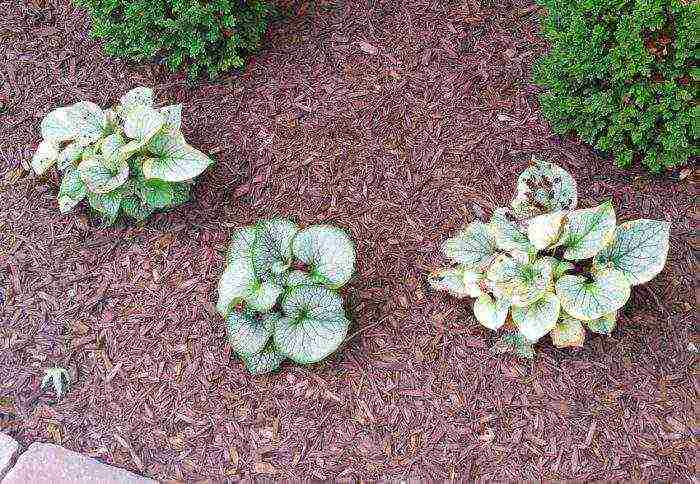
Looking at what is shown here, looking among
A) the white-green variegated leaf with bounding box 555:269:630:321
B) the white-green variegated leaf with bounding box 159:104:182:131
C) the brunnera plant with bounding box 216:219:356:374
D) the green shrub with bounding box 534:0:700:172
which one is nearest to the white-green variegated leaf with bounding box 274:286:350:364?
the brunnera plant with bounding box 216:219:356:374

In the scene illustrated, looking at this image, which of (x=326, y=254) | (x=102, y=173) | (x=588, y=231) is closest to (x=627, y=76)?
(x=588, y=231)

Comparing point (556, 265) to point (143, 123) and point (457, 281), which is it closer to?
point (457, 281)

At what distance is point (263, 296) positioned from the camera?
2.89 m

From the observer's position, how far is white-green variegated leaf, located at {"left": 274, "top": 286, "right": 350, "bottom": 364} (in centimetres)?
288

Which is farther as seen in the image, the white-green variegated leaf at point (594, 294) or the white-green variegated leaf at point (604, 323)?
the white-green variegated leaf at point (604, 323)

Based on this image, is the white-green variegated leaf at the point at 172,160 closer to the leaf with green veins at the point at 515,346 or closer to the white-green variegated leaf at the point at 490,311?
the white-green variegated leaf at the point at 490,311

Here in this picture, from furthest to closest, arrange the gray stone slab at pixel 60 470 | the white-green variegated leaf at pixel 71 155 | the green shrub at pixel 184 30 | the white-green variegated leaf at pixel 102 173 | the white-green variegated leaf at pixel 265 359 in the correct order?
1. the green shrub at pixel 184 30
2. the white-green variegated leaf at pixel 71 155
3. the white-green variegated leaf at pixel 102 173
4. the white-green variegated leaf at pixel 265 359
5. the gray stone slab at pixel 60 470

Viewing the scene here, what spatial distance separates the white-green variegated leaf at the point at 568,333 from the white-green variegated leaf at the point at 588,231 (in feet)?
0.87

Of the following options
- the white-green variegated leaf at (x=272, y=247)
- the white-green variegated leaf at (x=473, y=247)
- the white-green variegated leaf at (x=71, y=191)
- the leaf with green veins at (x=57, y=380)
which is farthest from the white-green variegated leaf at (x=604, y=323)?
the white-green variegated leaf at (x=71, y=191)

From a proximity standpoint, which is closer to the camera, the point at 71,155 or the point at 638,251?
the point at 638,251

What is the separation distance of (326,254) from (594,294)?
3.59ft

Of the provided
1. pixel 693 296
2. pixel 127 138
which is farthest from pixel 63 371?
pixel 693 296

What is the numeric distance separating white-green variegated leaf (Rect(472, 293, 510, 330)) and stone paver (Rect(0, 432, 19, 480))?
1961mm

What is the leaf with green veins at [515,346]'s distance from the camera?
9.78 feet
